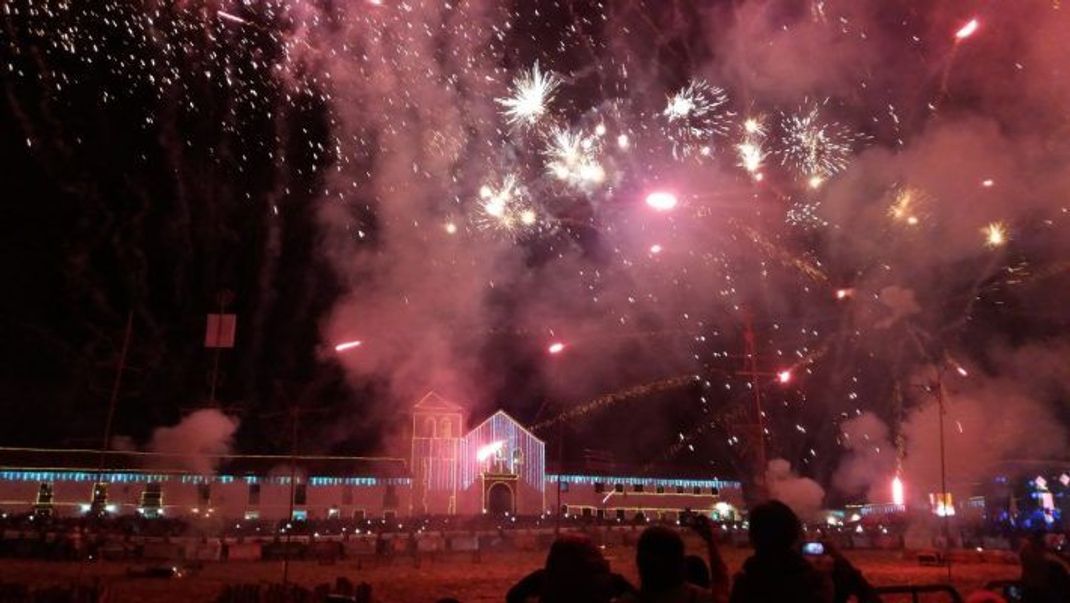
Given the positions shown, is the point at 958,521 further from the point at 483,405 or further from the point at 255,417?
the point at 255,417

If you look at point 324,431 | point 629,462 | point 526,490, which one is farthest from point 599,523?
point 324,431

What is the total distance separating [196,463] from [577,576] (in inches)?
1796

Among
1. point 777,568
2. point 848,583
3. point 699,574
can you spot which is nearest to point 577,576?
point 777,568

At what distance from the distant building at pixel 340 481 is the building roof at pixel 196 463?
0.06 meters

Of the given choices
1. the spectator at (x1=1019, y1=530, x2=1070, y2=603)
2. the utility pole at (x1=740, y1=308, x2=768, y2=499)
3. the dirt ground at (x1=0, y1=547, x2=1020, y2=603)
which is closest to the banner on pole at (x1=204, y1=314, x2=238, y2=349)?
the dirt ground at (x1=0, y1=547, x2=1020, y2=603)

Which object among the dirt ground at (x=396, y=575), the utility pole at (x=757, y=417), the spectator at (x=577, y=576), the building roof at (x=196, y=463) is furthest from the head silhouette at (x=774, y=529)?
the building roof at (x=196, y=463)

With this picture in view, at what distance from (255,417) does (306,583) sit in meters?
34.6

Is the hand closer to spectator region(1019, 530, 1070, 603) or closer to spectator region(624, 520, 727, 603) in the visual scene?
spectator region(624, 520, 727, 603)

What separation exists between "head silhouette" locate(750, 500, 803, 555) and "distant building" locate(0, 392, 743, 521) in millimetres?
39738

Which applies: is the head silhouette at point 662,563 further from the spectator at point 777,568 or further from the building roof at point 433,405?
the building roof at point 433,405

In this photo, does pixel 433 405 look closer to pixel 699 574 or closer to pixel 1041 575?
pixel 1041 575

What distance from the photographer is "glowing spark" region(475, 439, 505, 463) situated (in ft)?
154

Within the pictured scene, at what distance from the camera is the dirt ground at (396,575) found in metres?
18.6

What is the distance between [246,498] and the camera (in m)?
43.9
